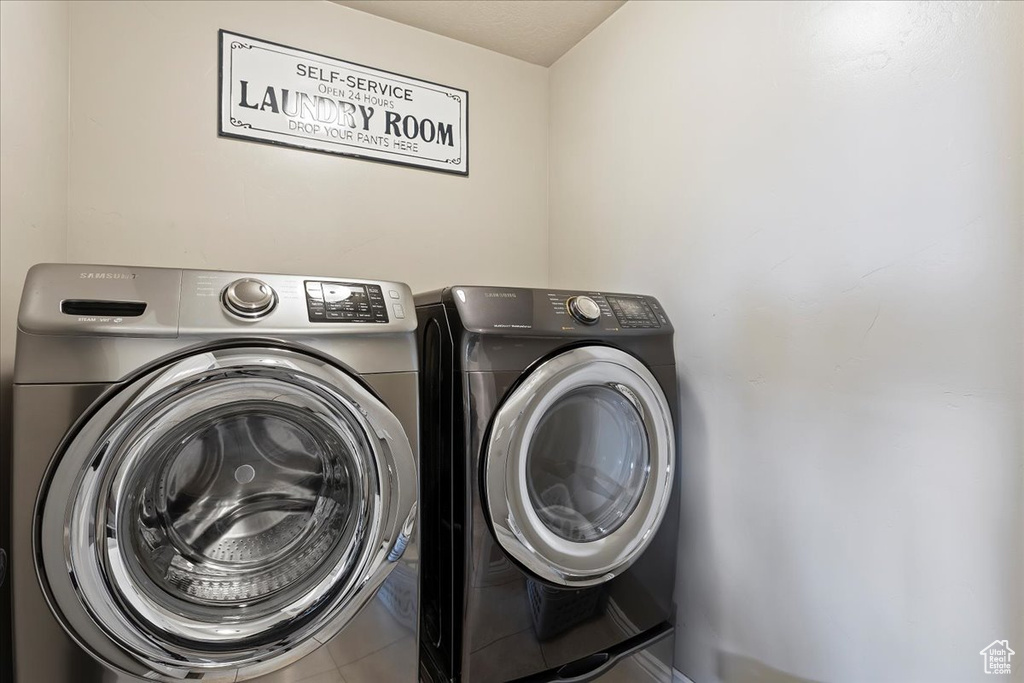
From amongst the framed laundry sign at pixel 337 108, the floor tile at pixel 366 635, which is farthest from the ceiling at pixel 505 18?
the floor tile at pixel 366 635

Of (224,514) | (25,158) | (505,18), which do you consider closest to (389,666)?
(224,514)

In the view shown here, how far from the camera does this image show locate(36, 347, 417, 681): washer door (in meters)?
0.90

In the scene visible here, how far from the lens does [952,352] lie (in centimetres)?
105

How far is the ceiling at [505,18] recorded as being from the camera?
6.30 feet

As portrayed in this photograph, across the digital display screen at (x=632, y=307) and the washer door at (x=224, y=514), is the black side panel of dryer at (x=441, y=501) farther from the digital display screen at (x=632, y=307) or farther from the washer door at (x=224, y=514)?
the digital display screen at (x=632, y=307)

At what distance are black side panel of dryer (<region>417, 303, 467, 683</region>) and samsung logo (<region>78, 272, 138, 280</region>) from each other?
647 mm

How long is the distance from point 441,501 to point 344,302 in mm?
566

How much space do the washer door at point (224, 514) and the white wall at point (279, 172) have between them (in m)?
0.89

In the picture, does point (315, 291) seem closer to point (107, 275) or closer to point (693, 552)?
point (107, 275)

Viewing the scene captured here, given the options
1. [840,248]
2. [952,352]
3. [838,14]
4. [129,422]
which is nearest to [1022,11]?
[838,14]

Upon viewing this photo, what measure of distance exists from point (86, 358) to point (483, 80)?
183 cm

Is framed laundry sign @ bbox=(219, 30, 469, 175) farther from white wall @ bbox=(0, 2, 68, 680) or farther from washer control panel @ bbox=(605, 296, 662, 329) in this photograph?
washer control panel @ bbox=(605, 296, 662, 329)

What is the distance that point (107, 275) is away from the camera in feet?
3.17

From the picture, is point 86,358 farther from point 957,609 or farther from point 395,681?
point 957,609
